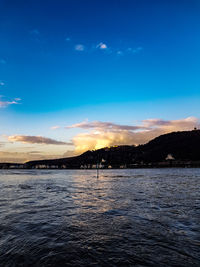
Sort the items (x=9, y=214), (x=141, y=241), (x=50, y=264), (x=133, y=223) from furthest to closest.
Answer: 1. (x=9, y=214)
2. (x=133, y=223)
3. (x=141, y=241)
4. (x=50, y=264)

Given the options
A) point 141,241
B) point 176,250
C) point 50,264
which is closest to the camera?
point 50,264

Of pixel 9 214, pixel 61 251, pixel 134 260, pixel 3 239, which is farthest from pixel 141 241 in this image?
pixel 9 214

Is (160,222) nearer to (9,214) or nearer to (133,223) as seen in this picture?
(133,223)

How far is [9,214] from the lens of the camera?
17.0 m

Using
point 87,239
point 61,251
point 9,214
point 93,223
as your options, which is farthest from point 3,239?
point 9,214

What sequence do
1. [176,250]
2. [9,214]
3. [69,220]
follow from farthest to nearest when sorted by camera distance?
[9,214] < [69,220] < [176,250]

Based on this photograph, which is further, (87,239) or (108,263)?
(87,239)

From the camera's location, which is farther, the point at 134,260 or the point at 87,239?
the point at 87,239

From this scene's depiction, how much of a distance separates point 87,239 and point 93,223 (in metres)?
3.27

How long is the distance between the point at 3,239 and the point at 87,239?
15.5 feet

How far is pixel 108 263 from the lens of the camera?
779 centimetres

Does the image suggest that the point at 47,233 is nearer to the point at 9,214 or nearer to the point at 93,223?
the point at 93,223

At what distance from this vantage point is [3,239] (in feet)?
34.8

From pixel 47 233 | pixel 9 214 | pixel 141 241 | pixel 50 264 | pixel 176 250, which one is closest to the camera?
pixel 50 264
